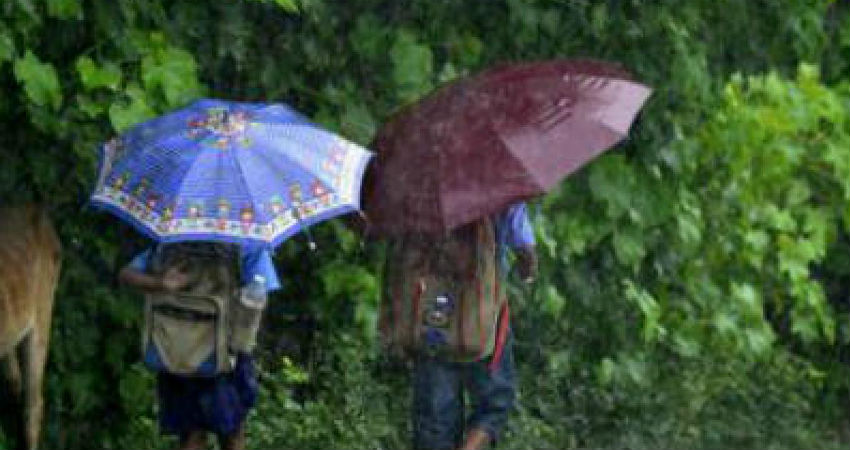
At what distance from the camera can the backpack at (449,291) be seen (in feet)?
27.8

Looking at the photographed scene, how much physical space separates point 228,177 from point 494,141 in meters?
1.06

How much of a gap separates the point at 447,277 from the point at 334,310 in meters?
2.07

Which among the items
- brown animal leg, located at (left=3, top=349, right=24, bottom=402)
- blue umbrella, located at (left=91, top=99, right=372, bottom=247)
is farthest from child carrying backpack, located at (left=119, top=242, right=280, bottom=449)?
brown animal leg, located at (left=3, top=349, right=24, bottom=402)

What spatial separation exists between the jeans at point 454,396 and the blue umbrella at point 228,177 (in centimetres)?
112

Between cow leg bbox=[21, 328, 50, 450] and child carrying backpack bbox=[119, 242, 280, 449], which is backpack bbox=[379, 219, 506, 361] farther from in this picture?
cow leg bbox=[21, 328, 50, 450]

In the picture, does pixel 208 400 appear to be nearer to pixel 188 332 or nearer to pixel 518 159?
pixel 188 332

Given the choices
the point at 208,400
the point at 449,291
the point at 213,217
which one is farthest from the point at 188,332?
the point at 449,291

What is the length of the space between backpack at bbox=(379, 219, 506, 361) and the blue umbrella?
555 millimetres

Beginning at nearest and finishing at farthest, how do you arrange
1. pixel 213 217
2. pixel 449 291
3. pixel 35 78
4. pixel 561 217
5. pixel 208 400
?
pixel 213 217 < pixel 208 400 < pixel 449 291 < pixel 35 78 < pixel 561 217

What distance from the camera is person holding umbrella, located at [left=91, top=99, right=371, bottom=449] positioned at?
25.2 ft

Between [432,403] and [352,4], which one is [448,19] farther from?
[432,403]

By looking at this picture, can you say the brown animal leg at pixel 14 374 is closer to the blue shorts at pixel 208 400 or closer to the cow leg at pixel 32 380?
the cow leg at pixel 32 380

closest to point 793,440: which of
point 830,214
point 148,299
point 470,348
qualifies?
point 830,214

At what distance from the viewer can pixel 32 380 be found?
9.07 m
